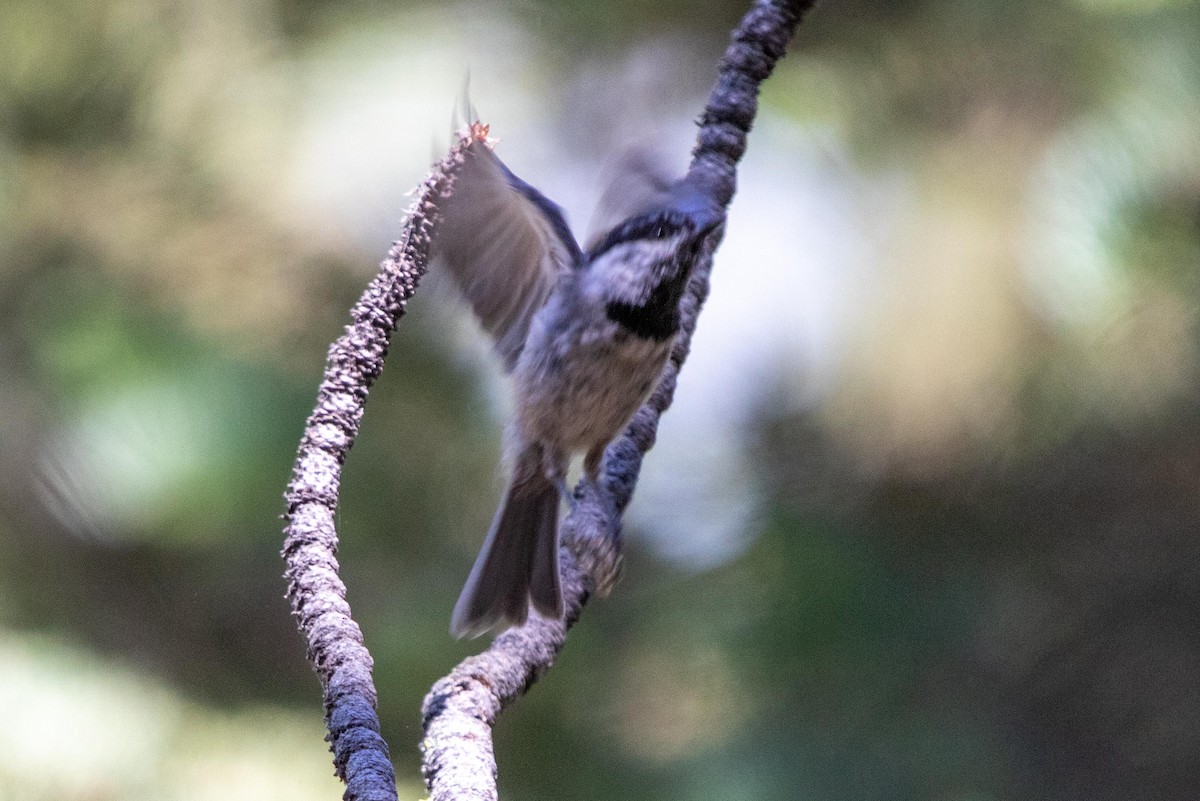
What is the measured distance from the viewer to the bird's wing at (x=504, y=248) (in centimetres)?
152

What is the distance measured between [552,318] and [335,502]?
0.68 m

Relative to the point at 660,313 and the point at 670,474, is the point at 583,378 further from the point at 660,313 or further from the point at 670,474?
the point at 670,474

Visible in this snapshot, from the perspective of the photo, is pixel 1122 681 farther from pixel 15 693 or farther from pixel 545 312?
pixel 15 693

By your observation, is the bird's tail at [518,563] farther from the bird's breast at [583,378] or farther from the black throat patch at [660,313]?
the black throat patch at [660,313]

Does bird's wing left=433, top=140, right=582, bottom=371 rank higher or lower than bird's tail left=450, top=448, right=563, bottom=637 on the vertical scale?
higher

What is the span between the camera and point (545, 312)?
1662 millimetres

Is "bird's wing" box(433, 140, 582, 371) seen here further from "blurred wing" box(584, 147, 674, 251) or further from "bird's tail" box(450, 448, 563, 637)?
"bird's tail" box(450, 448, 563, 637)

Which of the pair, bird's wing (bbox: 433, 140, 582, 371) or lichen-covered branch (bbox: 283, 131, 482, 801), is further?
bird's wing (bbox: 433, 140, 582, 371)

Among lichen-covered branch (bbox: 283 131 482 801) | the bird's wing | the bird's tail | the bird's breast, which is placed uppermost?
the bird's wing

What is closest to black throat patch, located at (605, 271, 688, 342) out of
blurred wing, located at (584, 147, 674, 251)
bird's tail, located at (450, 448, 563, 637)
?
blurred wing, located at (584, 147, 674, 251)

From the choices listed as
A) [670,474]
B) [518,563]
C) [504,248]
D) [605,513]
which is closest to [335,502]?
[605,513]

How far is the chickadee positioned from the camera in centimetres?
151

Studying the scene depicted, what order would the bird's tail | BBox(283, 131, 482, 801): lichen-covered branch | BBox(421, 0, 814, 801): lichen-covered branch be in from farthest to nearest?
the bird's tail < BBox(421, 0, 814, 801): lichen-covered branch < BBox(283, 131, 482, 801): lichen-covered branch

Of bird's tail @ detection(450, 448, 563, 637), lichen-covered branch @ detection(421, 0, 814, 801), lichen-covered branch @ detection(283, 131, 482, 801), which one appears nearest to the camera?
lichen-covered branch @ detection(283, 131, 482, 801)
